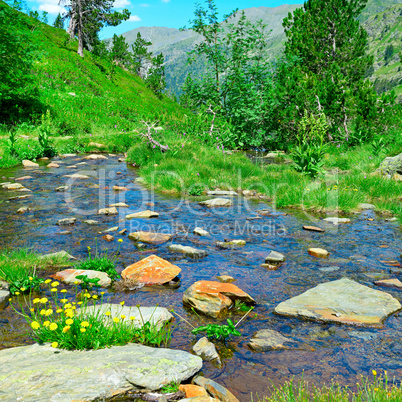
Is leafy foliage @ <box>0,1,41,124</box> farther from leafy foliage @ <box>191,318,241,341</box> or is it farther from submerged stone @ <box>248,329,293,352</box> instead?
submerged stone @ <box>248,329,293,352</box>

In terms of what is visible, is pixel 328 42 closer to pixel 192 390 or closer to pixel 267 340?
pixel 267 340

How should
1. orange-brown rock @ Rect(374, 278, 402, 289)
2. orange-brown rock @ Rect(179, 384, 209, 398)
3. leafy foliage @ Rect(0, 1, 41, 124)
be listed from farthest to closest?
leafy foliage @ Rect(0, 1, 41, 124)
orange-brown rock @ Rect(374, 278, 402, 289)
orange-brown rock @ Rect(179, 384, 209, 398)

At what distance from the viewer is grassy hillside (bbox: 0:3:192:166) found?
16.0 m

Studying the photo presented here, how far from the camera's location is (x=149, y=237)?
551cm

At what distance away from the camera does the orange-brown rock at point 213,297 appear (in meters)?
3.34

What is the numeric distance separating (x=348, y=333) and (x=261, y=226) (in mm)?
3611

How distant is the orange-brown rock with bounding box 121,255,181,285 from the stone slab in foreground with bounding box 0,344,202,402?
54.9 inches

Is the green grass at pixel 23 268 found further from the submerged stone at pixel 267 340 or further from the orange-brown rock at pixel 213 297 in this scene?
the submerged stone at pixel 267 340

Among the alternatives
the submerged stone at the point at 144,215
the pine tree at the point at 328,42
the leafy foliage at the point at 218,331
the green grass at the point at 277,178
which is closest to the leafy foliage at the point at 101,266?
the leafy foliage at the point at 218,331

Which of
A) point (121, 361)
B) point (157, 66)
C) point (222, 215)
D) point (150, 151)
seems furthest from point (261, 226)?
point (157, 66)

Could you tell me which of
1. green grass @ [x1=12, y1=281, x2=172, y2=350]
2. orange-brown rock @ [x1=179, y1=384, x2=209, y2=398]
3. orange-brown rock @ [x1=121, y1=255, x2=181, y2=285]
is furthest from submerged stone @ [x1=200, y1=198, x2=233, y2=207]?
orange-brown rock @ [x1=179, y1=384, x2=209, y2=398]

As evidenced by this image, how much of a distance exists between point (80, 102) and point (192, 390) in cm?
2245

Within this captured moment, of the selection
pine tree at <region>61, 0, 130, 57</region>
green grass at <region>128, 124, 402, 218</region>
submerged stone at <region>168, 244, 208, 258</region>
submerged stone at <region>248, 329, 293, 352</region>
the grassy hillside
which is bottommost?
submerged stone at <region>248, 329, 293, 352</region>

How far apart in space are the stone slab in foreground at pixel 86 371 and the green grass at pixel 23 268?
1036 millimetres
